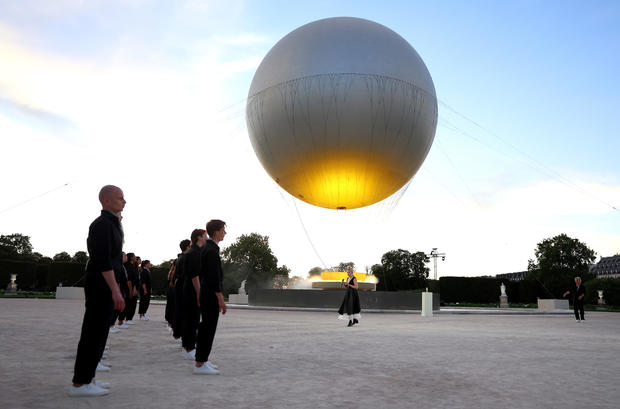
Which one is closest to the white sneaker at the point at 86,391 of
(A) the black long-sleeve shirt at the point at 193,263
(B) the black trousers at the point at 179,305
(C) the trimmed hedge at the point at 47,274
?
(A) the black long-sleeve shirt at the point at 193,263

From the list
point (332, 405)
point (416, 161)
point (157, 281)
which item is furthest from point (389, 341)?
point (157, 281)

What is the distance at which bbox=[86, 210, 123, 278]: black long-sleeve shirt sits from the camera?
4.59m

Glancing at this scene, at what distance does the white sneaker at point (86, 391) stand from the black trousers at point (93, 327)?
0.16 ft

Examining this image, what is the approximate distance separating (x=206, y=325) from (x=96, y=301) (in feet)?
4.92

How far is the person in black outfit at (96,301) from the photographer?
4434mm

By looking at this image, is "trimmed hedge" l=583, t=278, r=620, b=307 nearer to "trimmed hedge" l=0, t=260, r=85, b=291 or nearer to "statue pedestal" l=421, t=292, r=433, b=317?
"statue pedestal" l=421, t=292, r=433, b=317

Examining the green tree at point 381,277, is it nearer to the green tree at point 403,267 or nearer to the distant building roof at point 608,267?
the green tree at point 403,267

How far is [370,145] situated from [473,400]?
55.2ft

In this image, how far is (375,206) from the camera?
25.5 m

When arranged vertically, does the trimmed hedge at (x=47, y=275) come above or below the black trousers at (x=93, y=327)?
above

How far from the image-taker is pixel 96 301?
4613 mm

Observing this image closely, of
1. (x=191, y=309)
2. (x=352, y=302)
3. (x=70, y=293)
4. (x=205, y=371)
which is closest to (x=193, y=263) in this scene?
(x=191, y=309)

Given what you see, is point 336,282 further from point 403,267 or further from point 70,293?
point 403,267

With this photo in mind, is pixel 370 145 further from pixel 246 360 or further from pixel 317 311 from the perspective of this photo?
pixel 246 360
